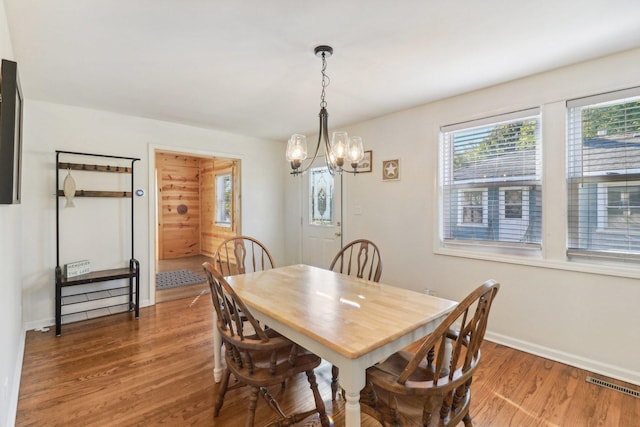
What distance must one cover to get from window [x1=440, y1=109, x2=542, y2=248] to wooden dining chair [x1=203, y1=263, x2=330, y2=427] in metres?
2.16

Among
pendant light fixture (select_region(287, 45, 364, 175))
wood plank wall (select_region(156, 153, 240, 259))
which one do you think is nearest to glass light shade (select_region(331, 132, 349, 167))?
pendant light fixture (select_region(287, 45, 364, 175))

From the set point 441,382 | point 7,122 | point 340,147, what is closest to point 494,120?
point 340,147

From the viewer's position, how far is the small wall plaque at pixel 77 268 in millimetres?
3119

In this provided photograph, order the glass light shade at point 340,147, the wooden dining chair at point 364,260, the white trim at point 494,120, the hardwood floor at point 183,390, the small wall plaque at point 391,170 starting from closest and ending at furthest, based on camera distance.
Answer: the hardwood floor at point 183,390 < the glass light shade at point 340,147 < the wooden dining chair at point 364,260 < the white trim at point 494,120 < the small wall plaque at point 391,170

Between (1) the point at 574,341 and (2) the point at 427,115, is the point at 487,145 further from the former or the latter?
(1) the point at 574,341

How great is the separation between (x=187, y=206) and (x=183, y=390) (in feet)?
19.8

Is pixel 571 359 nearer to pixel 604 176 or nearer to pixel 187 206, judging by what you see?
pixel 604 176

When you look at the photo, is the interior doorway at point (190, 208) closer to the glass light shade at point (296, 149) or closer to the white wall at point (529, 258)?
the white wall at point (529, 258)

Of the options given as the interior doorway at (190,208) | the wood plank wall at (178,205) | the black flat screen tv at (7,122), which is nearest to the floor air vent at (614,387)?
the black flat screen tv at (7,122)

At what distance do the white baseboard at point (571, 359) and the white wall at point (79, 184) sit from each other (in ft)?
13.0

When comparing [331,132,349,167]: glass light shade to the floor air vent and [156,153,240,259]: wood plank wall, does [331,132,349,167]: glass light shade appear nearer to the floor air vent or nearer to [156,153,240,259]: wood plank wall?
the floor air vent

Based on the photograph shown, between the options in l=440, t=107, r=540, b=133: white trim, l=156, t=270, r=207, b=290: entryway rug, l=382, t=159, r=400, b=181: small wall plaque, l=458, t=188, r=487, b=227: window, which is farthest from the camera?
l=156, t=270, r=207, b=290: entryway rug

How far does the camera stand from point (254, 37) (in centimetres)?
195

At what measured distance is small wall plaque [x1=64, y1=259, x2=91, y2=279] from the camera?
312 centimetres
